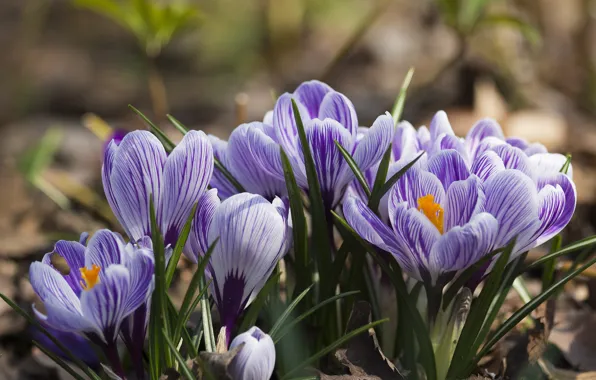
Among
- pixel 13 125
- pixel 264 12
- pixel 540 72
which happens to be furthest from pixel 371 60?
pixel 13 125

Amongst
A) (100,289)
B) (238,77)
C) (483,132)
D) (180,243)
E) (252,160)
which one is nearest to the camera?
(100,289)

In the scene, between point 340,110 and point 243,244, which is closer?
point 243,244

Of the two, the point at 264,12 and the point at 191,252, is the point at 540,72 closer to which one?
the point at 264,12

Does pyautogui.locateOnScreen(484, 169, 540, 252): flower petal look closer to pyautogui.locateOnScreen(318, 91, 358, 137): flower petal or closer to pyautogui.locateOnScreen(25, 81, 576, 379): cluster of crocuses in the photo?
pyautogui.locateOnScreen(25, 81, 576, 379): cluster of crocuses

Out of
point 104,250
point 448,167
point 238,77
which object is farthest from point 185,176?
point 238,77

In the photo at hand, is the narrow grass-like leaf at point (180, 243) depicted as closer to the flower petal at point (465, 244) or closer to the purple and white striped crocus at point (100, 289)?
the purple and white striped crocus at point (100, 289)

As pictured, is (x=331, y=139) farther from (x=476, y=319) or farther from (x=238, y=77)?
(x=238, y=77)

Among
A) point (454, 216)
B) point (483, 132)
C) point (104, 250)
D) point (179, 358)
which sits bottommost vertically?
point (179, 358)

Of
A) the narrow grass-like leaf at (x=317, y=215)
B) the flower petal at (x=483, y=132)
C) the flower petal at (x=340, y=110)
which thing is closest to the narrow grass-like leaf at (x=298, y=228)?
the narrow grass-like leaf at (x=317, y=215)
